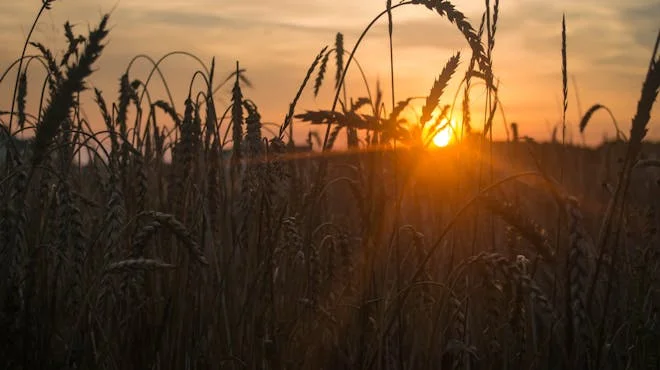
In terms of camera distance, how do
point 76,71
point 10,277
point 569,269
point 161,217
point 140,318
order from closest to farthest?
1. point 76,71
2. point 569,269
3. point 161,217
4. point 10,277
5. point 140,318

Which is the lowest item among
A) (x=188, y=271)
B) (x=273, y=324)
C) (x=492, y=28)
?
(x=273, y=324)

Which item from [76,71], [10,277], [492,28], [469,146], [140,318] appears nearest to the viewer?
[76,71]

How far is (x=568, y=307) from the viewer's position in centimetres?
172

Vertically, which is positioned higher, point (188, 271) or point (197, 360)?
point (188, 271)

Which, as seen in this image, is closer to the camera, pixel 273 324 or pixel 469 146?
pixel 273 324

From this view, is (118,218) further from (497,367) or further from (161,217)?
(497,367)

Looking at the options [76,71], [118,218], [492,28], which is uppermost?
[492,28]

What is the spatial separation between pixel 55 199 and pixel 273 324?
3.05 feet

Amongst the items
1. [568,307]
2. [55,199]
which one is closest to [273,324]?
[55,199]

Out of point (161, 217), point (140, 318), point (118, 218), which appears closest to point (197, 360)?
point (140, 318)

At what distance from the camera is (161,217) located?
1922mm

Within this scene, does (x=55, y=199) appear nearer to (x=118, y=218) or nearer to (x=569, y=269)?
(x=118, y=218)

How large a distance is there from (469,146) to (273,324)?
1.35 m

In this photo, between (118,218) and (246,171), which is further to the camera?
(246,171)
